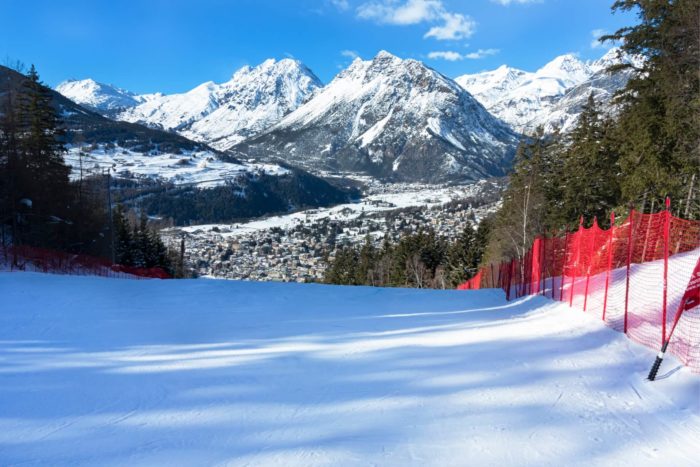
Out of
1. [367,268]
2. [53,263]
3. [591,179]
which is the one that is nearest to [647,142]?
[591,179]

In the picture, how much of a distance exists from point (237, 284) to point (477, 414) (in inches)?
479

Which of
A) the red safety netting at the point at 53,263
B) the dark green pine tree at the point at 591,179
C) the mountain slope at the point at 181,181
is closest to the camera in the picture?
the red safety netting at the point at 53,263

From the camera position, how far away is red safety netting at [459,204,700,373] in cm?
608

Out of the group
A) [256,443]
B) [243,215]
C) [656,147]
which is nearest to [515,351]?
[256,443]

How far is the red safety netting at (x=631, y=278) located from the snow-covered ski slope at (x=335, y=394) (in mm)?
435

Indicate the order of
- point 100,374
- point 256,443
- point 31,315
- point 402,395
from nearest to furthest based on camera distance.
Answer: point 256,443 < point 402,395 < point 100,374 < point 31,315

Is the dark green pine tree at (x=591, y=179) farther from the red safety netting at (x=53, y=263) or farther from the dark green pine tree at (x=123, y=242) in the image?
the dark green pine tree at (x=123, y=242)

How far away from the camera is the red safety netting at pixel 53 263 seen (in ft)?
57.8

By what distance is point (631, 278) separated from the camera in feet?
32.3

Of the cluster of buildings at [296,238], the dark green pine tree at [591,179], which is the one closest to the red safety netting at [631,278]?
the dark green pine tree at [591,179]

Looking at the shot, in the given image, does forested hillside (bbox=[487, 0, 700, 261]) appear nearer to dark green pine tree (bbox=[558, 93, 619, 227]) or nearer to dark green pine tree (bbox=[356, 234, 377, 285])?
dark green pine tree (bbox=[558, 93, 619, 227])

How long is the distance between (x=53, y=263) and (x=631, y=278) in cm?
2211

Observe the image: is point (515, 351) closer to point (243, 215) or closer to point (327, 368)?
point (327, 368)

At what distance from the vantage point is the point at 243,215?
155 meters
